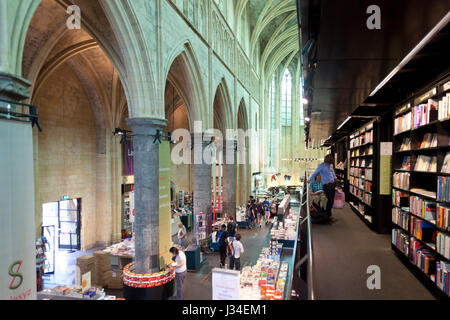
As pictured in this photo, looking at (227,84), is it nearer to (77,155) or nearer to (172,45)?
(172,45)

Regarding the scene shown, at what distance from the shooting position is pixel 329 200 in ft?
19.9

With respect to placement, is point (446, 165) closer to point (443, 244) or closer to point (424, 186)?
point (443, 244)

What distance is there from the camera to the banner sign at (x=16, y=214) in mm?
3197

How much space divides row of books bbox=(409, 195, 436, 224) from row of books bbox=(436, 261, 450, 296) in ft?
1.87

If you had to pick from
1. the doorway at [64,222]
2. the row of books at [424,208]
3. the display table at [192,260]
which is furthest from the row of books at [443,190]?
the doorway at [64,222]

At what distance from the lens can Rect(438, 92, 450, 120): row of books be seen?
3.58 metres

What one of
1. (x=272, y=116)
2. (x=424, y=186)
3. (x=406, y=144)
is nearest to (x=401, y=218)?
(x=424, y=186)

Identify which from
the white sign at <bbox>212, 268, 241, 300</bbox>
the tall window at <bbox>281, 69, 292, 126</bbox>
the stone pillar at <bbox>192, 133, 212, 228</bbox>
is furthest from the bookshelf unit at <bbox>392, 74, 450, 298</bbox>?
the tall window at <bbox>281, 69, 292, 126</bbox>

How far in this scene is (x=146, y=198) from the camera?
7.41 metres

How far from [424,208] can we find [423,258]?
2.30 ft

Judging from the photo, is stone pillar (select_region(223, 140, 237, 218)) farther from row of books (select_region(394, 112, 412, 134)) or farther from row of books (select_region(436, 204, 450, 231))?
row of books (select_region(436, 204, 450, 231))

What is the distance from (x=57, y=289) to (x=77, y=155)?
753cm
